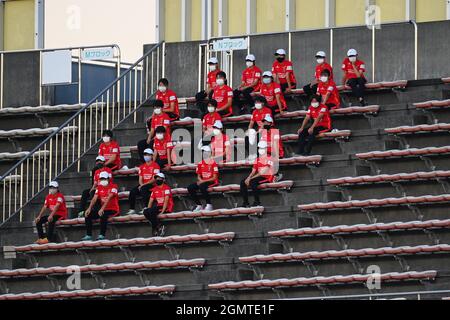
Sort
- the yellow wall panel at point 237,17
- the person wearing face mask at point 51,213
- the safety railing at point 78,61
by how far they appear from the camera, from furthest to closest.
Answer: the safety railing at point 78,61 < the yellow wall panel at point 237,17 < the person wearing face mask at point 51,213

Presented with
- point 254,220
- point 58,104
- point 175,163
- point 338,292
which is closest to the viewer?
point 338,292

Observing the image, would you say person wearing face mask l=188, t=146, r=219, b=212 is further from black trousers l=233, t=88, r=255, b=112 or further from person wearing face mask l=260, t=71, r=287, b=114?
black trousers l=233, t=88, r=255, b=112

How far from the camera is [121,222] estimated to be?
27.9m

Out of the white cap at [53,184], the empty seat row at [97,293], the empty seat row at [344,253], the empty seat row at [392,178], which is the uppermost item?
the empty seat row at [392,178]

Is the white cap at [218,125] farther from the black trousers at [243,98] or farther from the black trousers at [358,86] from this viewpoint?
the black trousers at [358,86]

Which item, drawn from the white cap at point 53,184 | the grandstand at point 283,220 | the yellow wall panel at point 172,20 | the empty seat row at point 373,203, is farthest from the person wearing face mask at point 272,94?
the yellow wall panel at point 172,20

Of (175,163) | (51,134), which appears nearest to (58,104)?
(51,134)

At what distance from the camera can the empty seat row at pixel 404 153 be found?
85.7 ft

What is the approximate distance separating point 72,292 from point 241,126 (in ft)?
13.4

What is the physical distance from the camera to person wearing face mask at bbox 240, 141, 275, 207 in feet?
88.0

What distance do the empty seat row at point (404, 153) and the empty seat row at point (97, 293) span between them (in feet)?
11.6

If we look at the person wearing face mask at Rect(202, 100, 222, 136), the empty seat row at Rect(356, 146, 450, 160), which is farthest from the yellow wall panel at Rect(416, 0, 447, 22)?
the person wearing face mask at Rect(202, 100, 222, 136)

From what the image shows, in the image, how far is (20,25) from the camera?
3394 centimetres

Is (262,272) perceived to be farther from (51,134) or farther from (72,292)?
(51,134)
